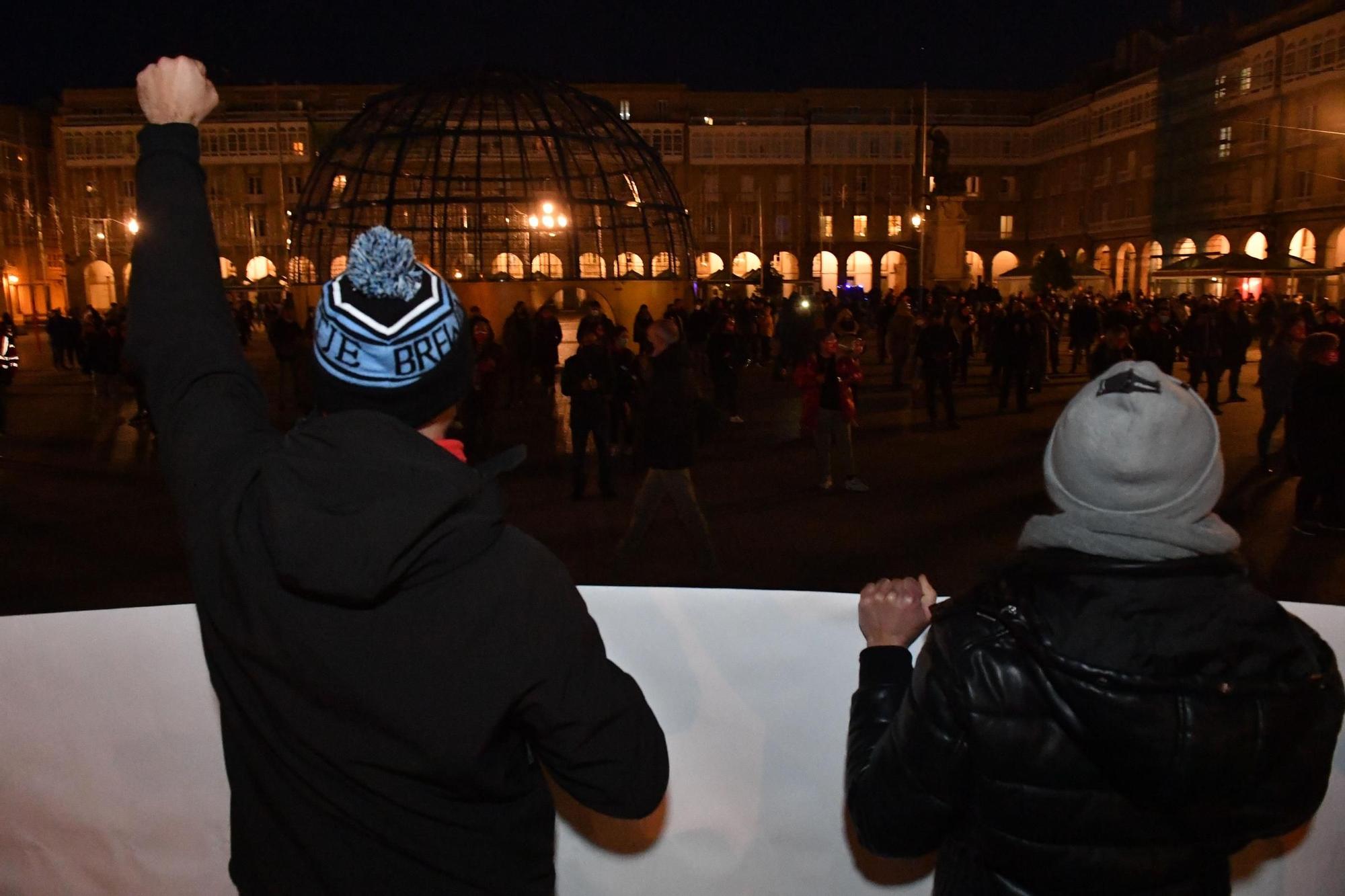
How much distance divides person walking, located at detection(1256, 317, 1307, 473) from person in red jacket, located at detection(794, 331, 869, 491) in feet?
13.0

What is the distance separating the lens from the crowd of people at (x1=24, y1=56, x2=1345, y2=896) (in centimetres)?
116

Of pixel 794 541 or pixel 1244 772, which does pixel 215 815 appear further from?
pixel 794 541

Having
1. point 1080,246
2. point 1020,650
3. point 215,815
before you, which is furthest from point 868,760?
point 1080,246

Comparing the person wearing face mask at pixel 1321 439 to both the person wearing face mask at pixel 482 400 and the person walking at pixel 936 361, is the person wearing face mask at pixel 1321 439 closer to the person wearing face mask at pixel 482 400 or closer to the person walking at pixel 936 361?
the person walking at pixel 936 361

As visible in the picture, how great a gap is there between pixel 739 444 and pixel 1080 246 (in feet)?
179

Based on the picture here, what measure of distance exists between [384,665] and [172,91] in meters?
0.89

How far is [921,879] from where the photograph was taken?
2.13m

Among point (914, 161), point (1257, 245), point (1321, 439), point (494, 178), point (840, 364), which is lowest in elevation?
point (1321, 439)

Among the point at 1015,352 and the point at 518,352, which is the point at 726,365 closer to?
the point at 518,352

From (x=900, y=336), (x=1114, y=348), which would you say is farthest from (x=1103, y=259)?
(x=1114, y=348)

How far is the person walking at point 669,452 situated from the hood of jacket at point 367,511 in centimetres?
553

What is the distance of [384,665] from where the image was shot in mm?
1167

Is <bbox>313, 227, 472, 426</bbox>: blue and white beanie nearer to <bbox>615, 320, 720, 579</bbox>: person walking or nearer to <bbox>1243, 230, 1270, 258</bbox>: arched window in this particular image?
<bbox>615, 320, 720, 579</bbox>: person walking

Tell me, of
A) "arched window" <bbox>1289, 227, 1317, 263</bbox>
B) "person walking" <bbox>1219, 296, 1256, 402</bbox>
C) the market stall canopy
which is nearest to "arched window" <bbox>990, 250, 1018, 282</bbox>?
"arched window" <bbox>1289, 227, 1317, 263</bbox>
